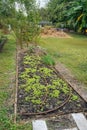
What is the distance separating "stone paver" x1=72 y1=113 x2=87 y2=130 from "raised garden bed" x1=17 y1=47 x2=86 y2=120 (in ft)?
0.83

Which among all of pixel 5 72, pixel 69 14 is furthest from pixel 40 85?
pixel 69 14

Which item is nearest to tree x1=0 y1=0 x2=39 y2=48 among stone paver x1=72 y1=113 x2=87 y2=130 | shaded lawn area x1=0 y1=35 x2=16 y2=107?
shaded lawn area x1=0 y1=35 x2=16 y2=107

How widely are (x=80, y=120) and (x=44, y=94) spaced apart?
1508 millimetres

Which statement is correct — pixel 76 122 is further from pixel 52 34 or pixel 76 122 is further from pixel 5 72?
pixel 52 34

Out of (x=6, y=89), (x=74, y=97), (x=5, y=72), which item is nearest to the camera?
(x=74, y=97)

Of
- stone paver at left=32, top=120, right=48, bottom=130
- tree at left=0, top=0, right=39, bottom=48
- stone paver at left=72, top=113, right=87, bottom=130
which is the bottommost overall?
stone paver at left=72, top=113, right=87, bottom=130

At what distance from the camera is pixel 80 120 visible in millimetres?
4863

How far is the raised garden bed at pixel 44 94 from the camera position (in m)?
5.35

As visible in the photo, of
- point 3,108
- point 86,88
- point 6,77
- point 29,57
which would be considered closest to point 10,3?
point 29,57

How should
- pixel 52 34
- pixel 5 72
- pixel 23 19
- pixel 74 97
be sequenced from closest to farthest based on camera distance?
pixel 74 97, pixel 5 72, pixel 23 19, pixel 52 34

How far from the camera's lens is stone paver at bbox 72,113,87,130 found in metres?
4.63

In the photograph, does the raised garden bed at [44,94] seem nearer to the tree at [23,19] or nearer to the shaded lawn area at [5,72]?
the shaded lawn area at [5,72]

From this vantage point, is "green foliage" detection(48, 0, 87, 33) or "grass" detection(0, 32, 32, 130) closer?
"grass" detection(0, 32, 32, 130)

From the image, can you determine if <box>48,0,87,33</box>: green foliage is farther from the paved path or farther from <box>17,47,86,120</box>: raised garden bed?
the paved path
